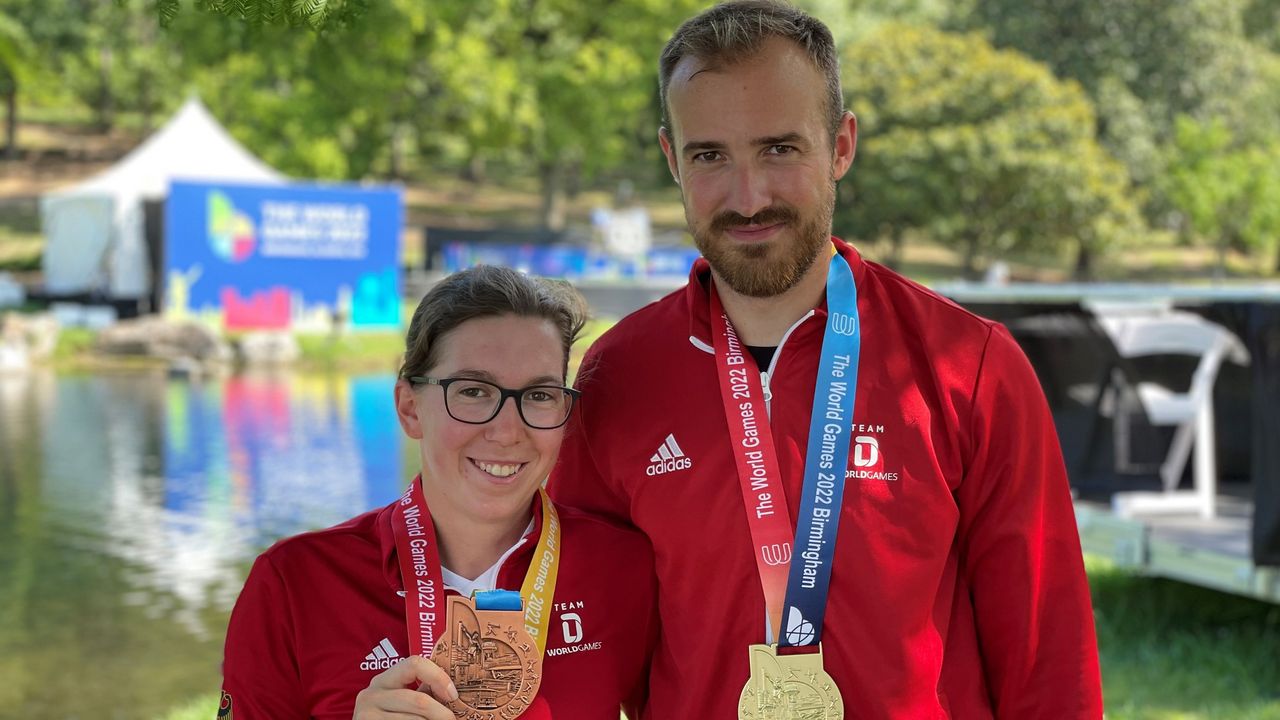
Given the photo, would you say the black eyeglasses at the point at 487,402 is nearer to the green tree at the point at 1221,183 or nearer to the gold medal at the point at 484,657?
the gold medal at the point at 484,657

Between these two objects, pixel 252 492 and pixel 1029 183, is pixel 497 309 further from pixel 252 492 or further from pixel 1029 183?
pixel 1029 183

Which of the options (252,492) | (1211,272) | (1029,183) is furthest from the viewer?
(1211,272)

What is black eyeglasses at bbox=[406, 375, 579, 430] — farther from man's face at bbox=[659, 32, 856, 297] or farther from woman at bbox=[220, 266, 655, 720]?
man's face at bbox=[659, 32, 856, 297]

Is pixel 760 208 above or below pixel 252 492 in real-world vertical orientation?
above

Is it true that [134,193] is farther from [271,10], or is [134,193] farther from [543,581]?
[543,581]

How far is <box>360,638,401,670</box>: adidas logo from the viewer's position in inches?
97.2

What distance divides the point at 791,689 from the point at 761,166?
0.97 meters

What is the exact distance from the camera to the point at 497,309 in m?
2.59

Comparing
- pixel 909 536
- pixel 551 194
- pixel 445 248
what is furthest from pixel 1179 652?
pixel 551 194

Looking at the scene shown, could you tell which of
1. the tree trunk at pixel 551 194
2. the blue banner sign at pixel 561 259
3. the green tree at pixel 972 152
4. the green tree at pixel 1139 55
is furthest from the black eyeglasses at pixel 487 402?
the green tree at pixel 1139 55

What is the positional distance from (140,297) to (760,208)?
29734mm

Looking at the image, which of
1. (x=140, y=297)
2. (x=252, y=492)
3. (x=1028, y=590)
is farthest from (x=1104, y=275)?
(x=1028, y=590)

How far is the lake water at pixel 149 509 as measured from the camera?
8.24m

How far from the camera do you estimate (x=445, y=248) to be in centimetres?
3150
